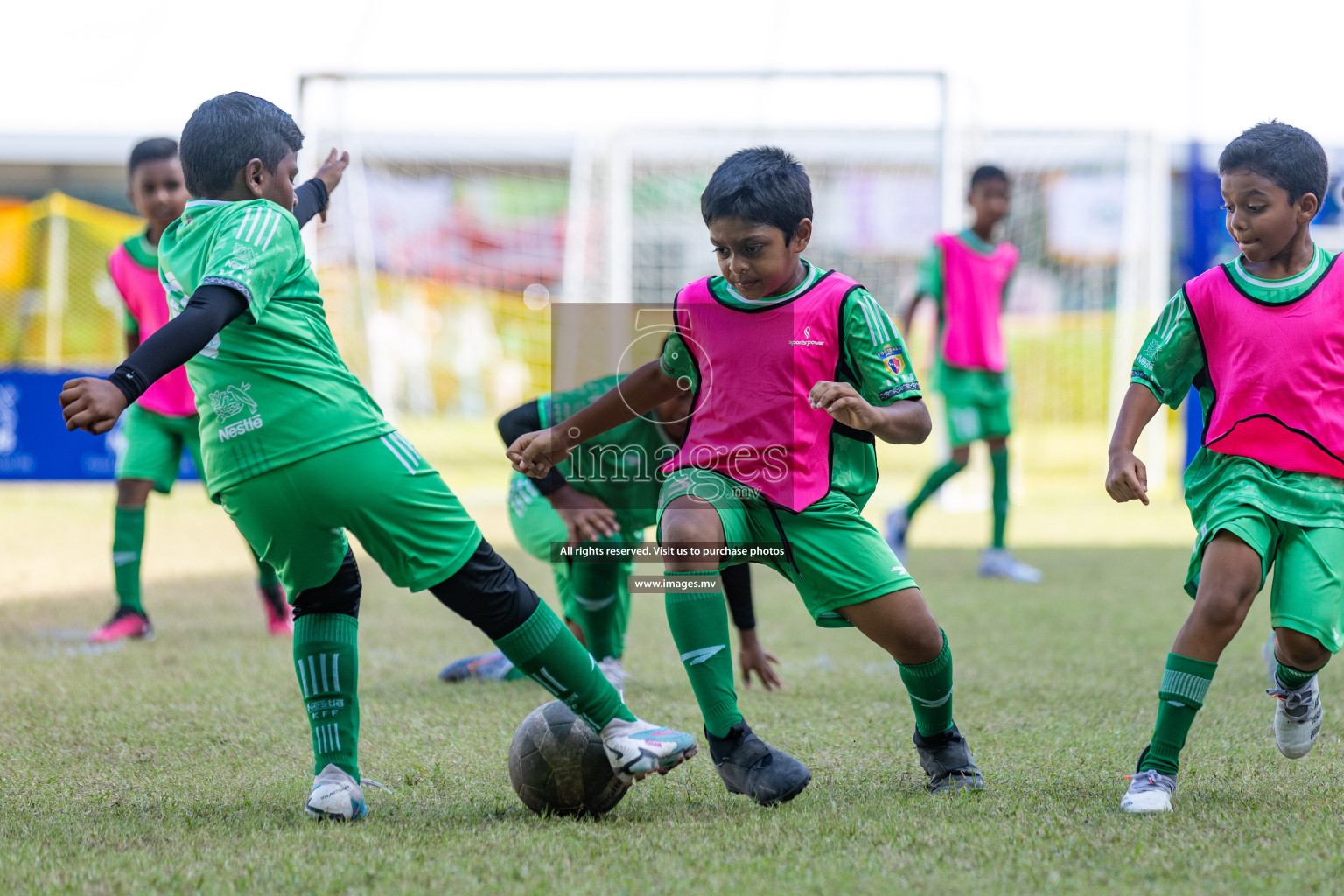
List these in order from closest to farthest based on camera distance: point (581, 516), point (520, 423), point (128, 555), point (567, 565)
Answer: point (581, 516) < point (520, 423) < point (567, 565) < point (128, 555)

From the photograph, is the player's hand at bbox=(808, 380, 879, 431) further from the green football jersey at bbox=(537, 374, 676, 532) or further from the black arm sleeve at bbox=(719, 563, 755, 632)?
the green football jersey at bbox=(537, 374, 676, 532)

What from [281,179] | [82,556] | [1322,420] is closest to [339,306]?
[82,556]

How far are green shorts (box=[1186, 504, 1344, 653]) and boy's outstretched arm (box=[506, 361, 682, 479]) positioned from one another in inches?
53.4

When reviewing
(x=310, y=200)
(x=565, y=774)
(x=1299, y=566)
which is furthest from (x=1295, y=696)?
(x=310, y=200)

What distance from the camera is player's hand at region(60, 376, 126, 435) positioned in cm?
241

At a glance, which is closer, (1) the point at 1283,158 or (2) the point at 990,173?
(1) the point at 1283,158

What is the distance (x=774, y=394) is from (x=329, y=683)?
48.6 inches

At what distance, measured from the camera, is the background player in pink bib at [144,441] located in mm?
5648

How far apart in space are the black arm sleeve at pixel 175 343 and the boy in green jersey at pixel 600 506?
1.48m

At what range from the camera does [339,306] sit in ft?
39.6

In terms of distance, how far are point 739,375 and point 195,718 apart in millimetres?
2111

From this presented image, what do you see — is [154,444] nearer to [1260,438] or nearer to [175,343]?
[175,343]

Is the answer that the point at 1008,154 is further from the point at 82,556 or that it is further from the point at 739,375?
the point at 739,375

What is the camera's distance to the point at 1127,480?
302 cm
